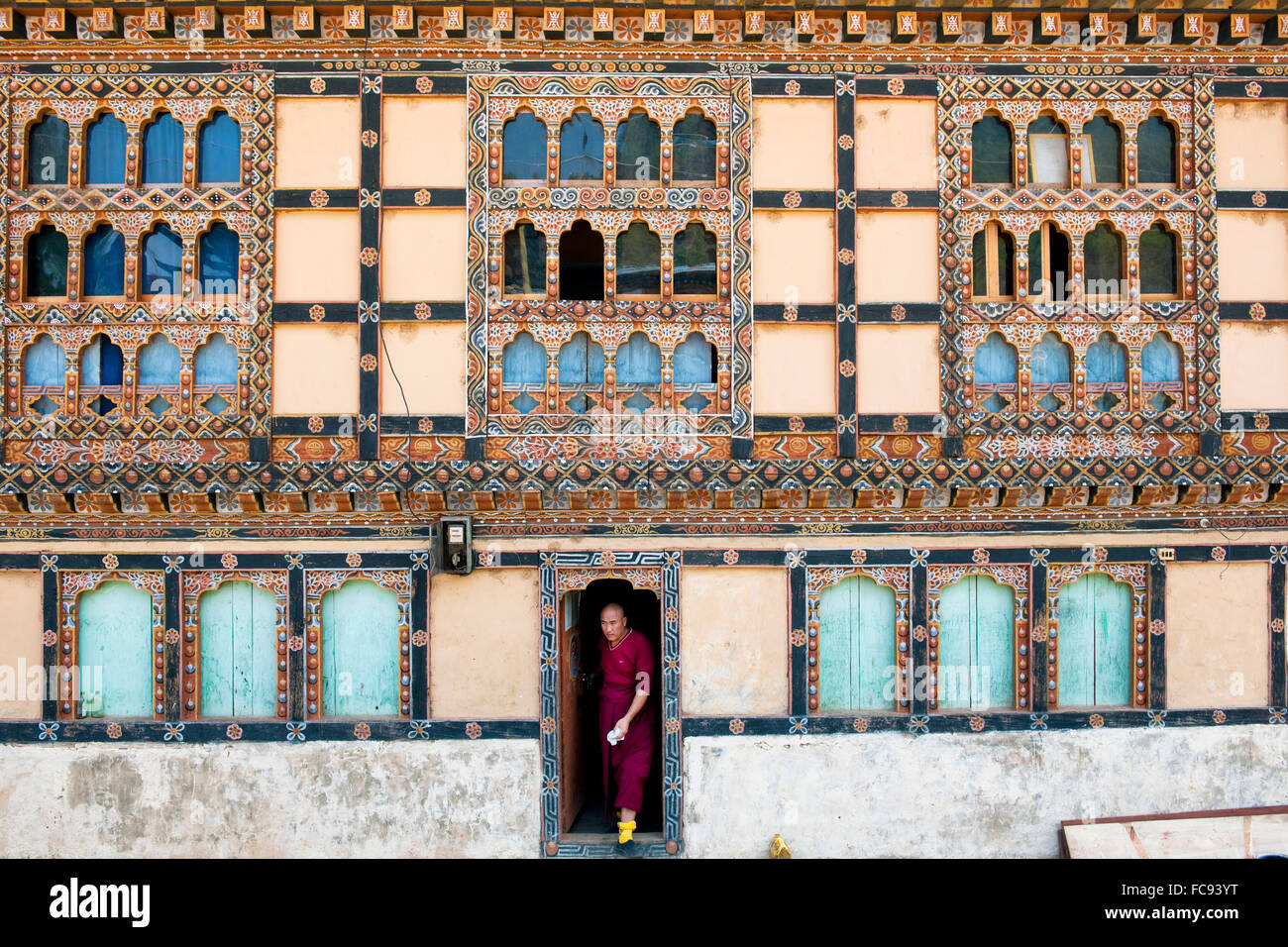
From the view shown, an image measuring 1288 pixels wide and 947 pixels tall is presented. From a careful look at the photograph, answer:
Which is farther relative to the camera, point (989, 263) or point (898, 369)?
point (989, 263)

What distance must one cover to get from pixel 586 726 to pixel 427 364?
3.55 metres

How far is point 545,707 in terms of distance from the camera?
6438mm

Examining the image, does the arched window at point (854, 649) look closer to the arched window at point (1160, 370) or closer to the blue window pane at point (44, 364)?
the arched window at point (1160, 370)

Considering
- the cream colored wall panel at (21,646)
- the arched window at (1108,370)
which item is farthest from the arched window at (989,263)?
the cream colored wall panel at (21,646)

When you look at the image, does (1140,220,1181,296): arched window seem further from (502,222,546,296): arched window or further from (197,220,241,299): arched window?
(197,220,241,299): arched window

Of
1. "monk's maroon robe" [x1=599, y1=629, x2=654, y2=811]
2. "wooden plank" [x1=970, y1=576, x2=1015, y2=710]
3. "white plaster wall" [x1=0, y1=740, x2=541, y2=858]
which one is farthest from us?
"monk's maroon robe" [x1=599, y1=629, x2=654, y2=811]

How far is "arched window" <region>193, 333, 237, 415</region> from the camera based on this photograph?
641 centimetres

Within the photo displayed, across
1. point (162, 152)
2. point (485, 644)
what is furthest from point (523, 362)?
point (162, 152)

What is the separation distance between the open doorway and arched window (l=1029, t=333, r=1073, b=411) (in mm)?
3456

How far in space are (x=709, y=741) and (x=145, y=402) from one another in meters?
5.00

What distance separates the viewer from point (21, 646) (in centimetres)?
640

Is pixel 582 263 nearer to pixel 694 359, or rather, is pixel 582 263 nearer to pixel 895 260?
pixel 694 359

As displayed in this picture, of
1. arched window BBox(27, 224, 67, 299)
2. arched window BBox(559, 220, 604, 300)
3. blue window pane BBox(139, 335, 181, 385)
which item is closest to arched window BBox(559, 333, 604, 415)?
arched window BBox(559, 220, 604, 300)
